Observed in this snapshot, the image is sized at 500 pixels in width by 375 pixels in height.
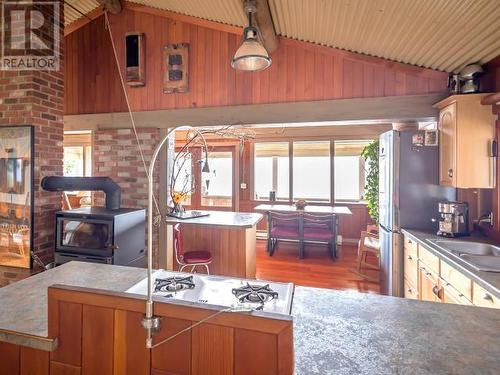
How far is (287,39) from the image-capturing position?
9.84 feet

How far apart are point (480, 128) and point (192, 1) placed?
295 centimetres

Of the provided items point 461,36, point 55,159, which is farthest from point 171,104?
point 461,36

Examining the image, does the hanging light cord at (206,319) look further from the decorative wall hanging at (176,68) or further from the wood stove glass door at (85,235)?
the decorative wall hanging at (176,68)

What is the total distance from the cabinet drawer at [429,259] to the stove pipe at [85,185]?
286 centimetres

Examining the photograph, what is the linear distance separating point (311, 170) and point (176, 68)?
3.91 meters

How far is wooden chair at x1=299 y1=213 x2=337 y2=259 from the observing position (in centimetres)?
470

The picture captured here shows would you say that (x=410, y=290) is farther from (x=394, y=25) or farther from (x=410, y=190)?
(x=394, y=25)

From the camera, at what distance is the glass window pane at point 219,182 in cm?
677

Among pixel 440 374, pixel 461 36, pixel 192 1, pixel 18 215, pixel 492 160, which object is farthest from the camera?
pixel 192 1

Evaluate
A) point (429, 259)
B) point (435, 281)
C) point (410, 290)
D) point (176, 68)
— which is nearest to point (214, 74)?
point (176, 68)

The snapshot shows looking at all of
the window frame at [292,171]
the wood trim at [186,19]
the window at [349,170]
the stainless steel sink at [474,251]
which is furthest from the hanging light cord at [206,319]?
the window at [349,170]

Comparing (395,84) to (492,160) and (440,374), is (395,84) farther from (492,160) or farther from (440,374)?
(440,374)

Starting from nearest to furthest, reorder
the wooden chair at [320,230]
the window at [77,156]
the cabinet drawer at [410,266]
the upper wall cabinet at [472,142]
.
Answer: the upper wall cabinet at [472,142]
the cabinet drawer at [410,266]
the wooden chair at [320,230]
the window at [77,156]

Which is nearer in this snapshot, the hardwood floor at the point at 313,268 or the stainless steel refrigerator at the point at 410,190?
the stainless steel refrigerator at the point at 410,190
